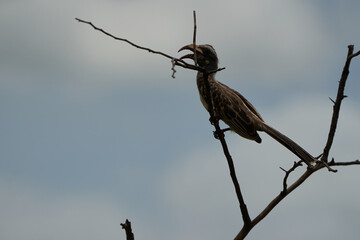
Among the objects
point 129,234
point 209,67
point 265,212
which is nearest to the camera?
point 129,234

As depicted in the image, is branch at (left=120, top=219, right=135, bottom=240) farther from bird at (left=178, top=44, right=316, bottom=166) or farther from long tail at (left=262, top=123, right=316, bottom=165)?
bird at (left=178, top=44, right=316, bottom=166)

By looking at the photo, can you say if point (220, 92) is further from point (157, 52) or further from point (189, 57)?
point (157, 52)

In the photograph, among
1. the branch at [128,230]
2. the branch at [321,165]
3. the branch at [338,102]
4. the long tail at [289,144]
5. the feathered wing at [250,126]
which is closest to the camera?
the branch at [128,230]

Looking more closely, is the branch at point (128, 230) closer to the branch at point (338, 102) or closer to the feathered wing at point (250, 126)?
the branch at point (338, 102)

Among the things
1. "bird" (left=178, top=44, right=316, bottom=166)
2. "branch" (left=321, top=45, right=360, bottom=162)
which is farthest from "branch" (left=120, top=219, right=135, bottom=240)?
"bird" (left=178, top=44, right=316, bottom=166)

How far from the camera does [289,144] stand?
6.23 metres

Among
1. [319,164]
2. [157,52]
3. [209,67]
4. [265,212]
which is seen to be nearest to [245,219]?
[265,212]

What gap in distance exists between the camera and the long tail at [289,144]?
5.55m

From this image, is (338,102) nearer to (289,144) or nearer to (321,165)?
(321,165)

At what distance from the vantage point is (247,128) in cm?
685

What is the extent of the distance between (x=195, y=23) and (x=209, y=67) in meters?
4.36

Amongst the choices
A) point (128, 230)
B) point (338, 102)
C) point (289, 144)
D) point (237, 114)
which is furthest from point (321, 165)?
point (237, 114)

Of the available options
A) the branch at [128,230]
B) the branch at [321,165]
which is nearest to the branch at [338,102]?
the branch at [321,165]

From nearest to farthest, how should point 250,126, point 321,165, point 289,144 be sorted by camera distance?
point 321,165
point 289,144
point 250,126
